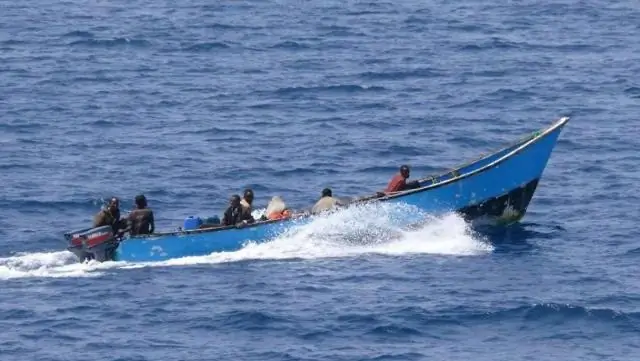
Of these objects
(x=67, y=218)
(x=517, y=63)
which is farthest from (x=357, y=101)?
(x=67, y=218)

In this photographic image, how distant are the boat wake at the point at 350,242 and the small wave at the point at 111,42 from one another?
3260cm

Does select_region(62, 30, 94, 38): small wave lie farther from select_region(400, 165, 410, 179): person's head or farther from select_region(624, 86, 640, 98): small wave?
select_region(400, 165, 410, 179): person's head

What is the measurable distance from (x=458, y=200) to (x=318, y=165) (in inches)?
374

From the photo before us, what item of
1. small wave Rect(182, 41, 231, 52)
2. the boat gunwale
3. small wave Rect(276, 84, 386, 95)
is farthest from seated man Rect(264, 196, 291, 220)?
small wave Rect(182, 41, 231, 52)

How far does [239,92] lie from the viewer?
64.1 m

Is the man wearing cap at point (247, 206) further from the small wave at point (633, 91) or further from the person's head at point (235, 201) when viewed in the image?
the small wave at point (633, 91)

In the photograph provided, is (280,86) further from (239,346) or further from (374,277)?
(239,346)

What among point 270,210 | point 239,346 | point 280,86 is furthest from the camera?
point 280,86

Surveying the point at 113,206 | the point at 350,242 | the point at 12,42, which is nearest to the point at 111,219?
the point at 113,206

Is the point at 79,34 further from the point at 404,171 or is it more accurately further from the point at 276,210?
the point at 404,171

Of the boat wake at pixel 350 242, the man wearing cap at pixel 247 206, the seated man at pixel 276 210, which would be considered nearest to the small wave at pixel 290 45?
the seated man at pixel 276 210

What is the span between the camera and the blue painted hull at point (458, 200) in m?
42.2

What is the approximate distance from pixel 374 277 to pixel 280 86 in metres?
25.6

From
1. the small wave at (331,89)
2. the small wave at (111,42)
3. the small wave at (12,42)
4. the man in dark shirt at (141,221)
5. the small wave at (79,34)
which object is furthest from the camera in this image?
the small wave at (79,34)
